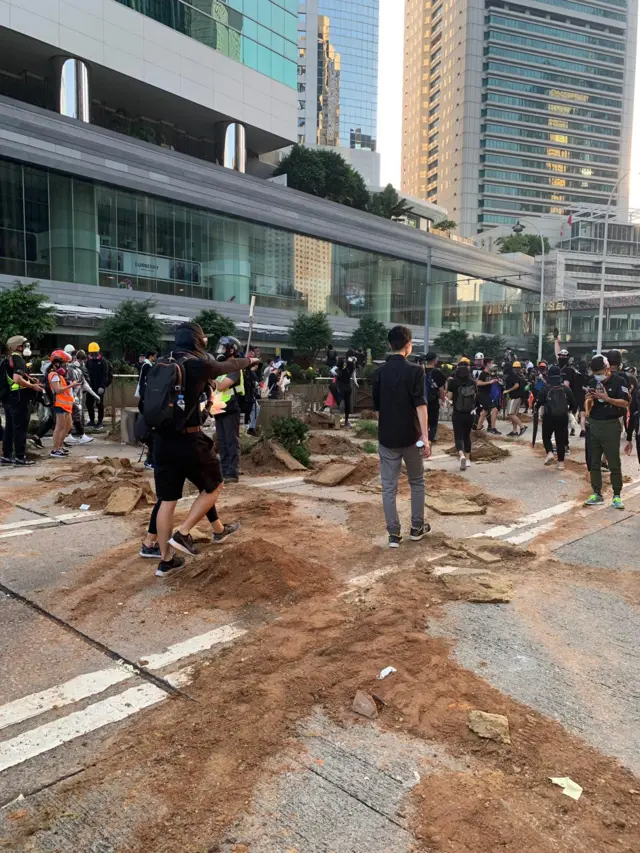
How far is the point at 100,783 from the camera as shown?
2518 millimetres

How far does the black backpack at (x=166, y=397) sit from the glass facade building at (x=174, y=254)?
98.8ft

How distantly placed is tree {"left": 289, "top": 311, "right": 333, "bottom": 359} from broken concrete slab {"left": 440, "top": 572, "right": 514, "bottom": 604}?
118ft

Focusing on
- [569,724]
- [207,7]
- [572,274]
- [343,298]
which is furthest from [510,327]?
[569,724]

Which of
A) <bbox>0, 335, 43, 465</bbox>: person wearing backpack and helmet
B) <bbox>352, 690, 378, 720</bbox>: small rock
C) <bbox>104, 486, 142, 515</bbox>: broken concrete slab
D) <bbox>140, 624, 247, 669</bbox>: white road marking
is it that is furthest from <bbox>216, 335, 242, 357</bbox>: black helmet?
<bbox>352, 690, 378, 720</bbox>: small rock

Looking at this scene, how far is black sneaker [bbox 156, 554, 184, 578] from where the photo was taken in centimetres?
499

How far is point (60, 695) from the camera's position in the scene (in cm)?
321

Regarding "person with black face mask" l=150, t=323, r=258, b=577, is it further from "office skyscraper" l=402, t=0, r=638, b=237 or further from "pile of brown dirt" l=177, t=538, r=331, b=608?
"office skyscraper" l=402, t=0, r=638, b=237

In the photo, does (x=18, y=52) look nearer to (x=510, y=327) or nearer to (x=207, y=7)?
(x=207, y=7)

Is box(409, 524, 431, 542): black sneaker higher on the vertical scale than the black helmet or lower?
lower

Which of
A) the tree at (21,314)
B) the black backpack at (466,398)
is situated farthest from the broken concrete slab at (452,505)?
Result: the tree at (21,314)

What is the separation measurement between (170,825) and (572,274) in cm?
11152

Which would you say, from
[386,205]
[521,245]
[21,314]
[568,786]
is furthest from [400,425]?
[521,245]

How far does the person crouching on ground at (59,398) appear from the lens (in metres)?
10.8

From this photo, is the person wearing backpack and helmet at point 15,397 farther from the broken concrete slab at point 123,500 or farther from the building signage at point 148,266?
the building signage at point 148,266
